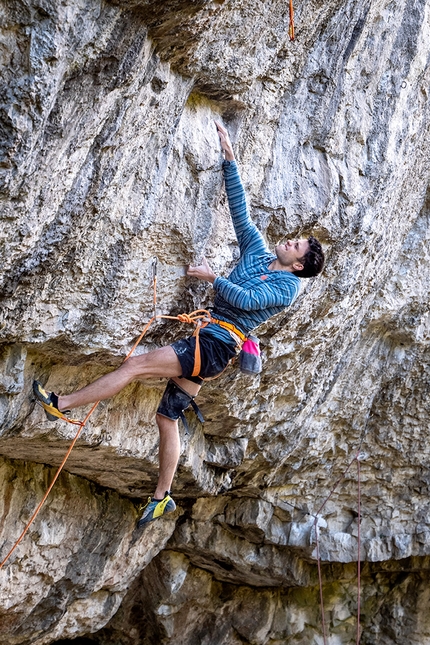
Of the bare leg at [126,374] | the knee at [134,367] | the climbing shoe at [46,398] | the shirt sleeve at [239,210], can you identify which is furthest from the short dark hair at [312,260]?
the climbing shoe at [46,398]

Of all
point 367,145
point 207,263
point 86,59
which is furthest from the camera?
point 367,145

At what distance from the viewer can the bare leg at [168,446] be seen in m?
4.61

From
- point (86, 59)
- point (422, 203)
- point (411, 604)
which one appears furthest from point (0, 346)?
point (411, 604)

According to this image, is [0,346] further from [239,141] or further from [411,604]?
[411,604]

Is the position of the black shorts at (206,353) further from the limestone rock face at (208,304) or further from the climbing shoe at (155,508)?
the climbing shoe at (155,508)

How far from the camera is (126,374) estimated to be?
4.23 m

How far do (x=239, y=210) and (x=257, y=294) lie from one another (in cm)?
49

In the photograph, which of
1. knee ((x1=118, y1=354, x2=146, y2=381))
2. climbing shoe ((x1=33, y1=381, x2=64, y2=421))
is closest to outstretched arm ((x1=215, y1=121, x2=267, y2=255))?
knee ((x1=118, y1=354, x2=146, y2=381))

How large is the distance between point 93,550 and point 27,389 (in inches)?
114

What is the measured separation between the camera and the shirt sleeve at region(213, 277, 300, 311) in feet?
14.0

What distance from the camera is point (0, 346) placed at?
4.31 metres

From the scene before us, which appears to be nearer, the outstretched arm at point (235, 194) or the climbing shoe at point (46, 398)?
the climbing shoe at point (46, 398)

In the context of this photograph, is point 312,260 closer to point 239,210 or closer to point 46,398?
point 239,210

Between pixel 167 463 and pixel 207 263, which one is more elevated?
pixel 207 263
